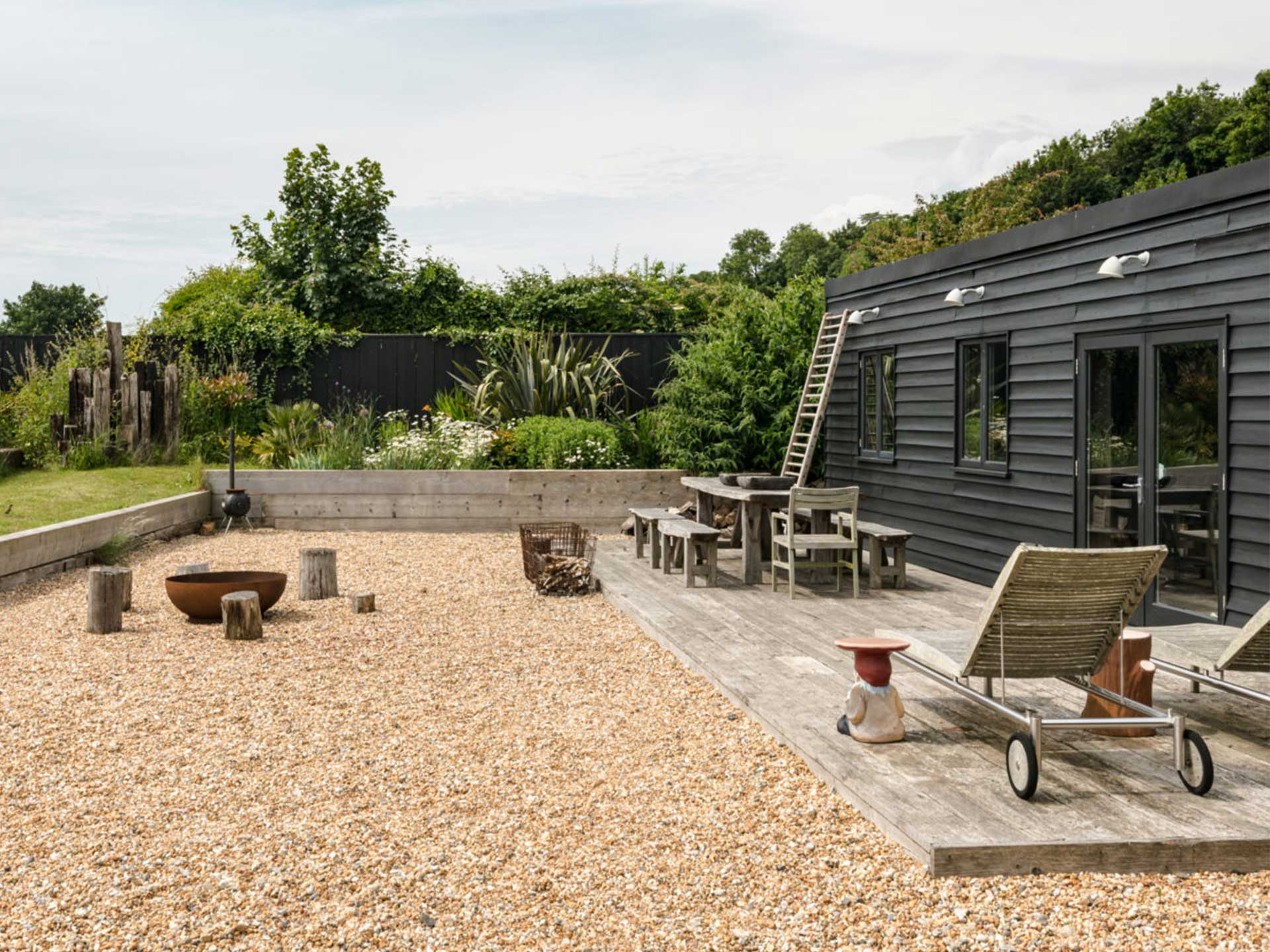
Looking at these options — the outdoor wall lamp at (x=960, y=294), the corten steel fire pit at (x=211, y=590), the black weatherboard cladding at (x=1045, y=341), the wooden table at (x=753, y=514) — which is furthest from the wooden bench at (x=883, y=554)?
the corten steel fire pit at (x=211, y=590)

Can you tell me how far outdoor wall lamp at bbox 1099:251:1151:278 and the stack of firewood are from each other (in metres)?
4.00

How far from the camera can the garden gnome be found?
3963 millimetres

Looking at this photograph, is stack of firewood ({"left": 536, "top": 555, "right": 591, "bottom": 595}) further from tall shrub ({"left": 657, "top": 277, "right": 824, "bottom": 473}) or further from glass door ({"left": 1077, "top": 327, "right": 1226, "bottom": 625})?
tall shrub ({"left": 657, "top": 277, "right": 824, "bottom": 473})

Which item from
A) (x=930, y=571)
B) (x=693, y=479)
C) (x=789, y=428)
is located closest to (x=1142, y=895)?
(x=930, y=571)

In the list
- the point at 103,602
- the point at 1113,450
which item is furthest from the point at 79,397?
the point at 1113,450

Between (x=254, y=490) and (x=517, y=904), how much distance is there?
968cm

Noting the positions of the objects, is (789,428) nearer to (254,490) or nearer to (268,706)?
(254,490)

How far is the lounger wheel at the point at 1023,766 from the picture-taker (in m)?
3.34

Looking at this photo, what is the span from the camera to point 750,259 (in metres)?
56.0

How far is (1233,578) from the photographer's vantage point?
5699 mm

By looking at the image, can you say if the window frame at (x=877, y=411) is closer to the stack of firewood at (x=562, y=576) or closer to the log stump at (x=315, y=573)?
the stack of firewood at (x=562, y=576)

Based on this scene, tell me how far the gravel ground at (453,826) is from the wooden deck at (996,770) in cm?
7

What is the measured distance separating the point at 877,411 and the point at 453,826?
23.3ft

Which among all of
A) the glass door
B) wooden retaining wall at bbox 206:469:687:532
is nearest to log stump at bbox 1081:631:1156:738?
the glass door
